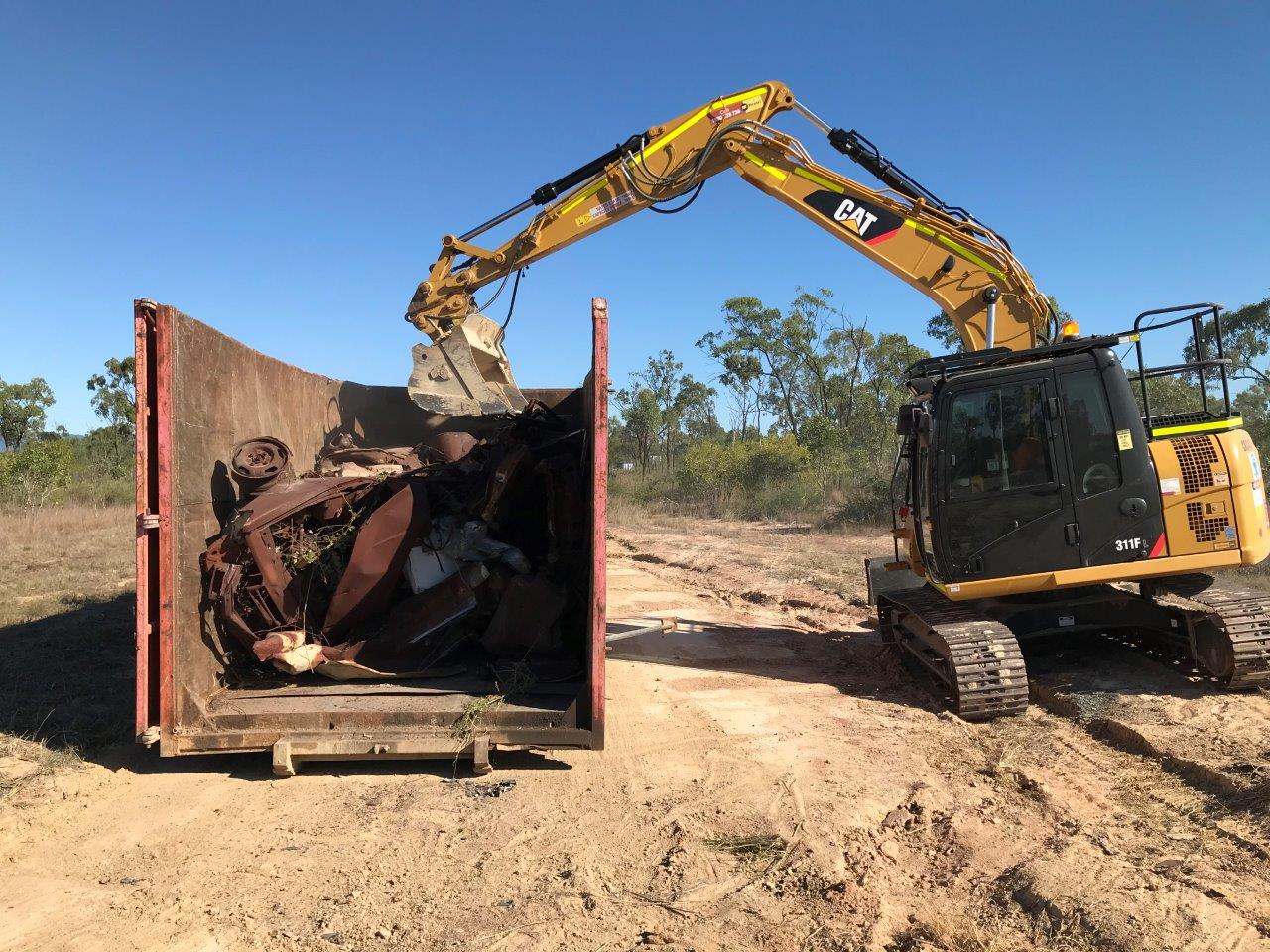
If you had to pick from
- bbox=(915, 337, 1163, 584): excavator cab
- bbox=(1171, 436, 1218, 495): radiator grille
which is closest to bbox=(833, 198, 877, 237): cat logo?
bbox=(915, 337, 1163, 584): excavator cab

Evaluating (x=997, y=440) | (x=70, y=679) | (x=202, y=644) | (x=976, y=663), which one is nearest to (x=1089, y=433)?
(x=997, y=440)

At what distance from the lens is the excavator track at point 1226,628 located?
18.2 feet

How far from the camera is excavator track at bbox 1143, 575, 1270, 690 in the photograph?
554cm

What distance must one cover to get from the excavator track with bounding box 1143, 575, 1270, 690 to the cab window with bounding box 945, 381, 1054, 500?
1.46m

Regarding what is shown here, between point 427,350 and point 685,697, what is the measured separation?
4012mm

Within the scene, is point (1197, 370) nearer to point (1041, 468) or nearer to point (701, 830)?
point (1041, 468)

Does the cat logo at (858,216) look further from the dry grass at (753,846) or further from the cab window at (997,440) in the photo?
the dry grass at (753,846)

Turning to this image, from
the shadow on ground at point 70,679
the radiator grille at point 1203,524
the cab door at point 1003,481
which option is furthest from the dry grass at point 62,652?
the radiator grille at point 1203,524

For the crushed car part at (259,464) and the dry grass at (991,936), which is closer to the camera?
the dry grass at (991,936)

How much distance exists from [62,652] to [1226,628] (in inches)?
368

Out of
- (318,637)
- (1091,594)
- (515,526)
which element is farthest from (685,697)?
(1091,594)

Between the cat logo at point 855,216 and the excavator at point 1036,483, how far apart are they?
11mm

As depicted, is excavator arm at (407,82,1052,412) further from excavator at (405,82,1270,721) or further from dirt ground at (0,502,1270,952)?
dirt ground at (0,502,1270,952)

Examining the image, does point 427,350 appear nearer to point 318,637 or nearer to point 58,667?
point 318,637
